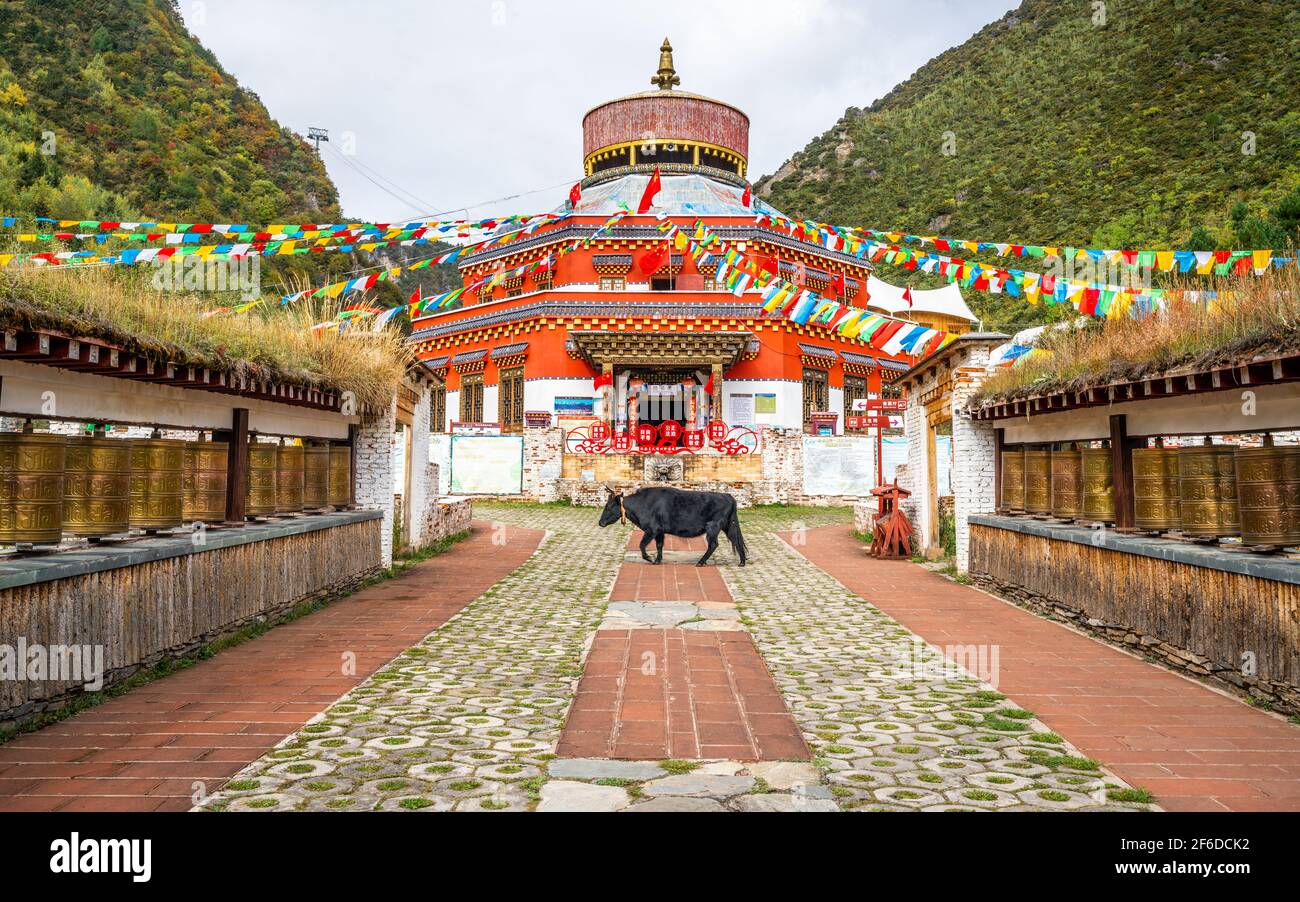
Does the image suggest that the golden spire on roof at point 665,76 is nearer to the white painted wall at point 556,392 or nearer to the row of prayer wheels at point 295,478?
the white painted wall at point 556,392

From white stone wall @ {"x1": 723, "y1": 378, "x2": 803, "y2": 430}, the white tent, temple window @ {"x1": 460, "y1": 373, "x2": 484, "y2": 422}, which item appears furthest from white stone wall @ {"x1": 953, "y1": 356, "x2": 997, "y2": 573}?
the white tent

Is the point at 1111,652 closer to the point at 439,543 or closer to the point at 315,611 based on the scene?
the point at 315,611

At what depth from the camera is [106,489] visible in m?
6.29

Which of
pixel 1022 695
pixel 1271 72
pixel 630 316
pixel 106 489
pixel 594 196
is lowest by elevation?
pixel 1022 695

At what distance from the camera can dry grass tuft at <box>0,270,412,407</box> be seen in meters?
5.22

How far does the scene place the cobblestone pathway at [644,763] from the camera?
3.93 metres

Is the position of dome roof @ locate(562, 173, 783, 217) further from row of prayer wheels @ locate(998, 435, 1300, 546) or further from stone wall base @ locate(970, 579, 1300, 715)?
stone wall base @ locate(970, 579, 1300, 715)

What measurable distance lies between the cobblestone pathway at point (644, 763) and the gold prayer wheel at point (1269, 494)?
7.53 ft

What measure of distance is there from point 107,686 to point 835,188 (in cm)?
7369

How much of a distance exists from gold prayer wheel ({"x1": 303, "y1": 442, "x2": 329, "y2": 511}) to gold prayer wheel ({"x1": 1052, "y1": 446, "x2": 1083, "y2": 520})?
28.5ft

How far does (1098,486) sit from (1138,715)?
3.85 metres

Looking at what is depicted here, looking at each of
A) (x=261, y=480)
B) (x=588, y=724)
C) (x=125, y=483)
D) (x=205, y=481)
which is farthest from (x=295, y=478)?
(x=588, y=724)

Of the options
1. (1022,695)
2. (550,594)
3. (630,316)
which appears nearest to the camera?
(1022,695)
